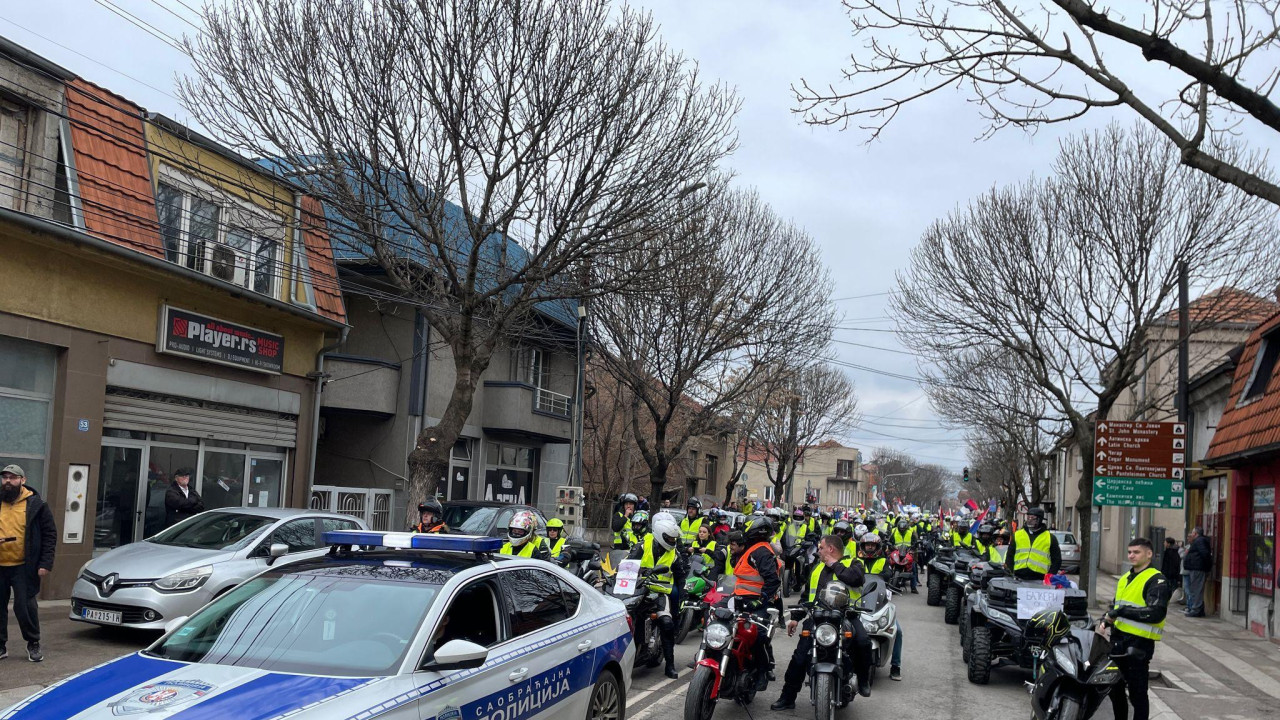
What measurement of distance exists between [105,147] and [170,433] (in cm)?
439

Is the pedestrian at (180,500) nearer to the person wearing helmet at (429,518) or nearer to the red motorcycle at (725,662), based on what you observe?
the person wearing helmet at (429,518)

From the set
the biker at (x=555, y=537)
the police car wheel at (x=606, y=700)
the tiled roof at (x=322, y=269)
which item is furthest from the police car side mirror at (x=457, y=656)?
the tiled roof at (x=322, y=269)

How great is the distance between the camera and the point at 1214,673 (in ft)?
42.8

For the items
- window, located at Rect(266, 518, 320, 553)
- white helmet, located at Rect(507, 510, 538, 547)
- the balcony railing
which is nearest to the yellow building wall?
window, located at Rect(266, 518, 320, 553)

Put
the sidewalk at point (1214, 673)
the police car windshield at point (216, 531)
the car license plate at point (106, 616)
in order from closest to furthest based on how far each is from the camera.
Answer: the car license plate at point (106, 616)
the sidewalk at point (1214, 673)
the police car windshield at point (216, 531)

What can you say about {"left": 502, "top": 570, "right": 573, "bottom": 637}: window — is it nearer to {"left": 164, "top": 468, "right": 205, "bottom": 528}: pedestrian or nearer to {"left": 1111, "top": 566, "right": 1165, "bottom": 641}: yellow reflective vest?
{"left": 1111, "top": 566, "right": 1165, "bottom": 641}: yellow reflective vest

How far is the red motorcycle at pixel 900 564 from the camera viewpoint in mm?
21891

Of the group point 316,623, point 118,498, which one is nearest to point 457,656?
point 316,623

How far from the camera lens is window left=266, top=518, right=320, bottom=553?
1212 cm


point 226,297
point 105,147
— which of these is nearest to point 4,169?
point 105,147

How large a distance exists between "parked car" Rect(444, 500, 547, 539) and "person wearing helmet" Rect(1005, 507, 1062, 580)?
7140mm

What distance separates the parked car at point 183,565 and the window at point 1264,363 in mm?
16541

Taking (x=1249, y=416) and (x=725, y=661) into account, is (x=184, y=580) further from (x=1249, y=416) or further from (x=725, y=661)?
(x=1249, y=416)

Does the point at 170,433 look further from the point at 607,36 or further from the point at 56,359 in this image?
the point at 607,36
